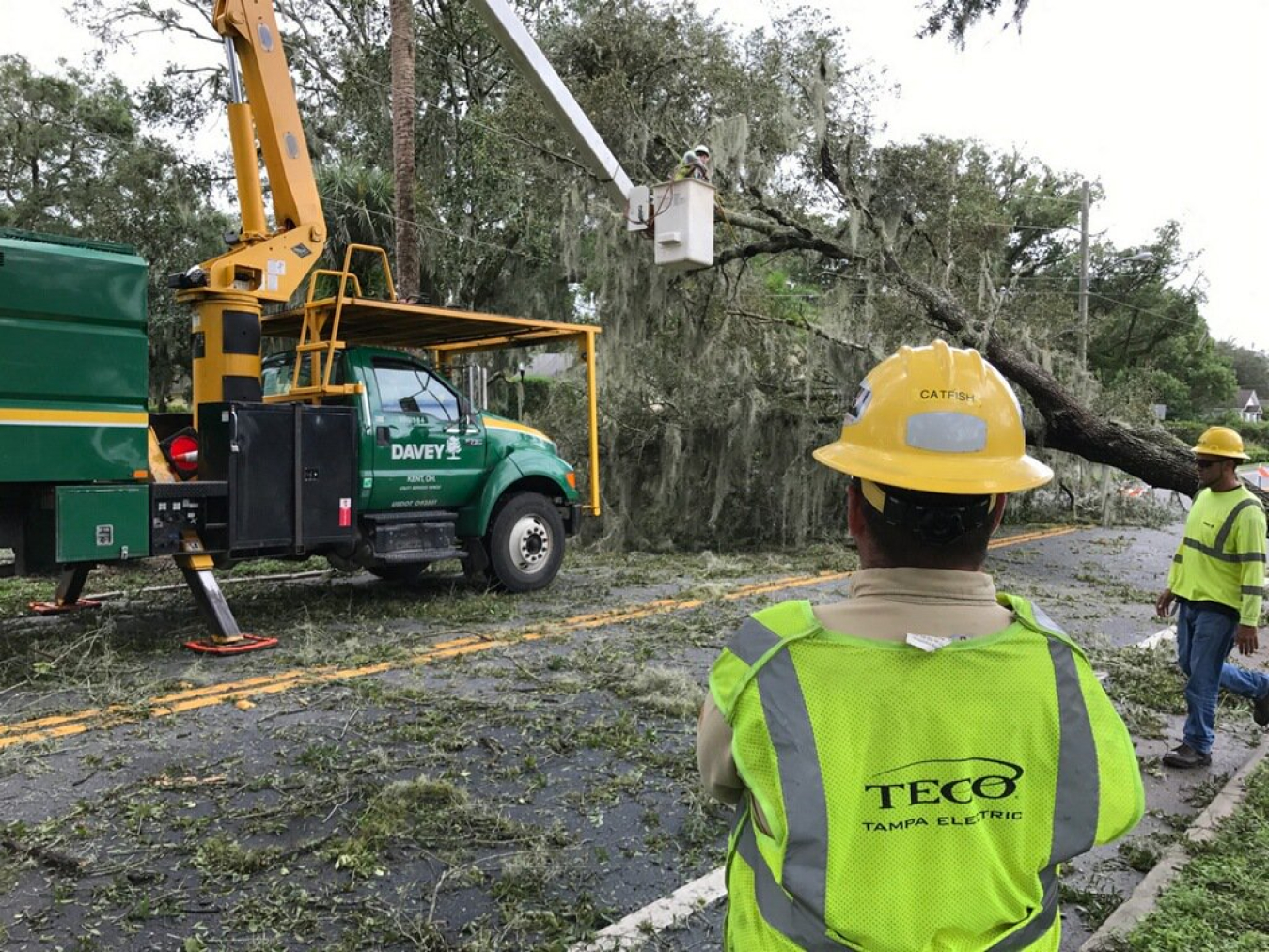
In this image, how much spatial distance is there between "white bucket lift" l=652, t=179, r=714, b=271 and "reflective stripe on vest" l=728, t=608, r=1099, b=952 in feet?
19.6

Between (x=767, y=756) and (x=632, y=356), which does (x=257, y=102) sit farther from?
(x=767, y=756)

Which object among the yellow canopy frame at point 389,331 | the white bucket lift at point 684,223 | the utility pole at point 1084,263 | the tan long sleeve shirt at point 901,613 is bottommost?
the tan long sleeve shirt at point 901,613

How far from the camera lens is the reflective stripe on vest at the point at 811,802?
148 cm

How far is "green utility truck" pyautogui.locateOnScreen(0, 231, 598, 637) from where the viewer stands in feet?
19.5

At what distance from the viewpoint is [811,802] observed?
1.48 metres

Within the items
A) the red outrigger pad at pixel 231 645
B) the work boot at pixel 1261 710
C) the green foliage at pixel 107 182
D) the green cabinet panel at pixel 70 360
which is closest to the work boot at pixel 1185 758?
the work boot at pixel 1261 710

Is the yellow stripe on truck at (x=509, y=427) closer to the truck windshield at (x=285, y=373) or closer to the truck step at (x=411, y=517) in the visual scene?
the truck step at (x=411, y=517)

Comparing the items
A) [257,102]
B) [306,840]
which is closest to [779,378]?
[257,102]

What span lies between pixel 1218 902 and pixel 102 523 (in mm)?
6252

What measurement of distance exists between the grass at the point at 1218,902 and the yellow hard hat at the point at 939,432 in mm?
2311

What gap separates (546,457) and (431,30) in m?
13.7

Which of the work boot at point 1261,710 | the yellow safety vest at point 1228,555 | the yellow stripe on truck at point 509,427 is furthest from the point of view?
the yellow stripe on truck at point 509,427

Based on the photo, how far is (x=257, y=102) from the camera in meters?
7.95

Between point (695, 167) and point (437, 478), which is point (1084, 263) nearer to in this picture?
point (695, 167)
